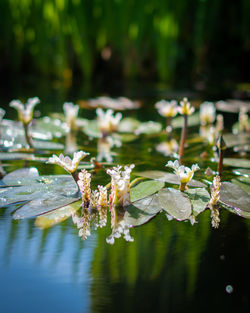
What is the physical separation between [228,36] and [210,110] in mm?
2736

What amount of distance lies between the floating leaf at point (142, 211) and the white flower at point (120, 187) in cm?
2

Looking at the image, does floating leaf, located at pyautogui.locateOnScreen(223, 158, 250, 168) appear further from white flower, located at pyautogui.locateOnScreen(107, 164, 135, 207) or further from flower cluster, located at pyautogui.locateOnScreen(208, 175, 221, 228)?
white flower, located at pyautogui.locateOnScreen(107, 164, 135, 207)

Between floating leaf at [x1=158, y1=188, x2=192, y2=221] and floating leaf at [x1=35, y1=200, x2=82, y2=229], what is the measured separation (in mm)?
172

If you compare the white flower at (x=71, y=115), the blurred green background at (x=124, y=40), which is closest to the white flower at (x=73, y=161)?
the white flower at (x=71, y=115)

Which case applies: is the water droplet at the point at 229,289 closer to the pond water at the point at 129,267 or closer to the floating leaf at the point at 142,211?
the pond water at the point at 129,267

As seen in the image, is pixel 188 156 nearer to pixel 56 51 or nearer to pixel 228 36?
pixel 56 51

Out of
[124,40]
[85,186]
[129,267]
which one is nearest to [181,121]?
[85,186]

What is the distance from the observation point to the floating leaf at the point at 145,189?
0.86 m

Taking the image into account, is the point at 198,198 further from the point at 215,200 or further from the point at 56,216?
the point at 56,216

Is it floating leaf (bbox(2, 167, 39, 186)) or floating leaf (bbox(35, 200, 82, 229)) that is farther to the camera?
floating leaf (bbox(2, 167, 39, 186))

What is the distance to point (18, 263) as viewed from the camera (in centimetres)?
63

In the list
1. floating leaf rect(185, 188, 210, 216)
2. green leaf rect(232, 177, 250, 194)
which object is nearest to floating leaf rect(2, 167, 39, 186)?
floating leaf rect(185, 188, 210, 216)

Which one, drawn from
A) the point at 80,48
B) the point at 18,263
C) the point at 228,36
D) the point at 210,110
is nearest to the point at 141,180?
the point at 18,263

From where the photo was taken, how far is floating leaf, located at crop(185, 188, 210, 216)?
32.4 inches
